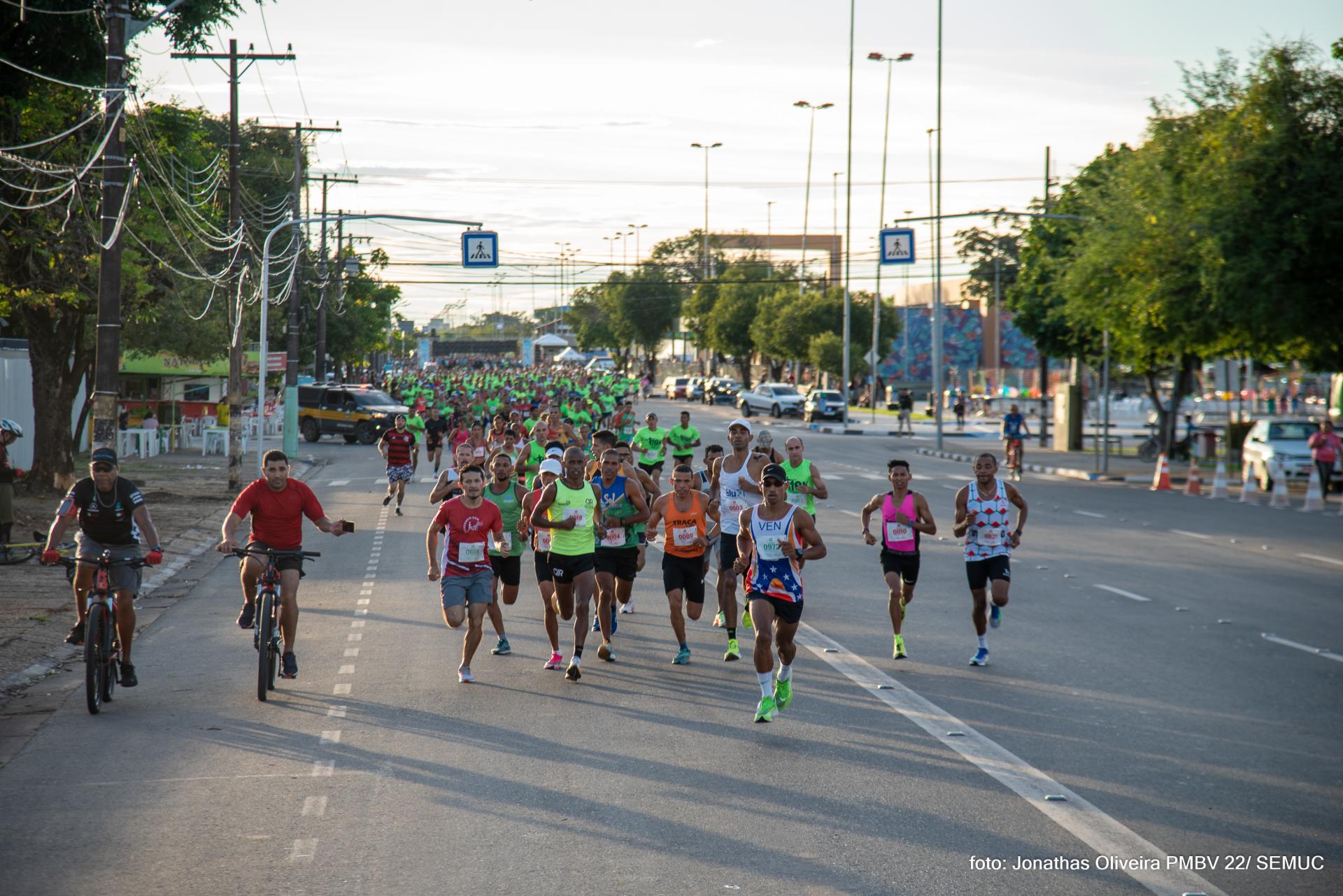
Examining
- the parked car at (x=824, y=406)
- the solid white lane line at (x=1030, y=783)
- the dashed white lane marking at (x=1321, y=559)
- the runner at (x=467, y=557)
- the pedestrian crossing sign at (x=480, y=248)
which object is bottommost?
the dashed white lane marking at (x=1321, y=559)

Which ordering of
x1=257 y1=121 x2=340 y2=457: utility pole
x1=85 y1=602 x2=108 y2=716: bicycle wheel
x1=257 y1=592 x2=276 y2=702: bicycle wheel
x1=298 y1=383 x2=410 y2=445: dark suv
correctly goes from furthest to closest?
x1=298 y1=383 x2=410 y2=445: dark suv < x1=257 y1=121 x2=340 y2=457: utility pole < x1=257 y1=592 x2=276 y2=702: bicycle wheel < x1=85 y1=602 x2=108 y2=716: bicycle wheel

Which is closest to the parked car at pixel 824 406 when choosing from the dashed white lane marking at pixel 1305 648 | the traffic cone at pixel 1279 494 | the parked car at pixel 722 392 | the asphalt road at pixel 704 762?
the parked car at pixel 722 392

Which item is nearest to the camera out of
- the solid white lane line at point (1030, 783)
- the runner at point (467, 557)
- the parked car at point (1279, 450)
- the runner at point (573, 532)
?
the solid white lane line at point (1030, 783)

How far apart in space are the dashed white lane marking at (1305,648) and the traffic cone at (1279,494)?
1748 cm

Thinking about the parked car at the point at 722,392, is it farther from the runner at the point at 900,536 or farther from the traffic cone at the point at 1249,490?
the runner at the point at 900,536

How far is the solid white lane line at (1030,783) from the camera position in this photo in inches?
251

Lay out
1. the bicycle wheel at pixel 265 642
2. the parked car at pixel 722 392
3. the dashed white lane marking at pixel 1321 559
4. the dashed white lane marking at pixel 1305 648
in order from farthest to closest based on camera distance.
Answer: the parked car at pixel 722 392 < the dashed white lane marking at pixel 1321 559 < the dashed white lane marking at pixel 1305 648 < the bicycle wheel at pixel 265 642

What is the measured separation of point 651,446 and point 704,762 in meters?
14.3

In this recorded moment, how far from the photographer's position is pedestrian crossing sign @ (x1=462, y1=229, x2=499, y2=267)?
4044 cm

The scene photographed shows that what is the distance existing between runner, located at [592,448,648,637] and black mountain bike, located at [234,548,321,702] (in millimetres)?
2429

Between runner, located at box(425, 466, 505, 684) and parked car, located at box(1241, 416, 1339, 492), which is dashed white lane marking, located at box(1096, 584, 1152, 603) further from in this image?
parked car, located at box(1241, 416, 1339, 492)

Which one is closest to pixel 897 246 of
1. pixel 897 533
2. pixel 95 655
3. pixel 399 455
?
pixel 399 455

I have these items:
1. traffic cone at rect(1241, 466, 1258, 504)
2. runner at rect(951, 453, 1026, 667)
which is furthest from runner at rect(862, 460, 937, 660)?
traffic cone at rect(1241, 466, 1258, 504)

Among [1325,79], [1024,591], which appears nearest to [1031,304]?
[1325,79]
